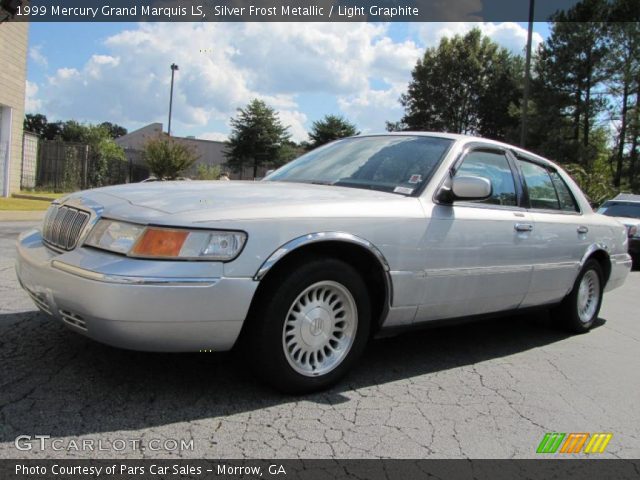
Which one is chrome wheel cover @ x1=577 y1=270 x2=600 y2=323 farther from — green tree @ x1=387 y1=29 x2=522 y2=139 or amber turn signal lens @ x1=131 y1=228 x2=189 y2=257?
green tree @ x1=387 y1=29 x2=522 y2=139

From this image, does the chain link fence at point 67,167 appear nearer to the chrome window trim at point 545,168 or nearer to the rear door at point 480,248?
the chrome window trim at point 545,168

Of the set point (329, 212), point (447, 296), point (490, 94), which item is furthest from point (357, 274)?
point (490, 94)

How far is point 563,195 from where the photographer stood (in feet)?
17.6

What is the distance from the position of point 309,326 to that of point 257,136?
5267 centimetres

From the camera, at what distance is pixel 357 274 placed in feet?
11.4

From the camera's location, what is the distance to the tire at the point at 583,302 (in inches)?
212

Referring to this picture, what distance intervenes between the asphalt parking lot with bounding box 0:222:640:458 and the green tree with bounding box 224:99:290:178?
2004 inches

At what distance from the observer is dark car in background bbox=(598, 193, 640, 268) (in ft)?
40.8

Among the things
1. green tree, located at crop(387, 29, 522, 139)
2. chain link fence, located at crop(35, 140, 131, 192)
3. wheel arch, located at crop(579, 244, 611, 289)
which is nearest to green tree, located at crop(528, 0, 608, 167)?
green tree, located at crop(387, 29, 522, 139)
